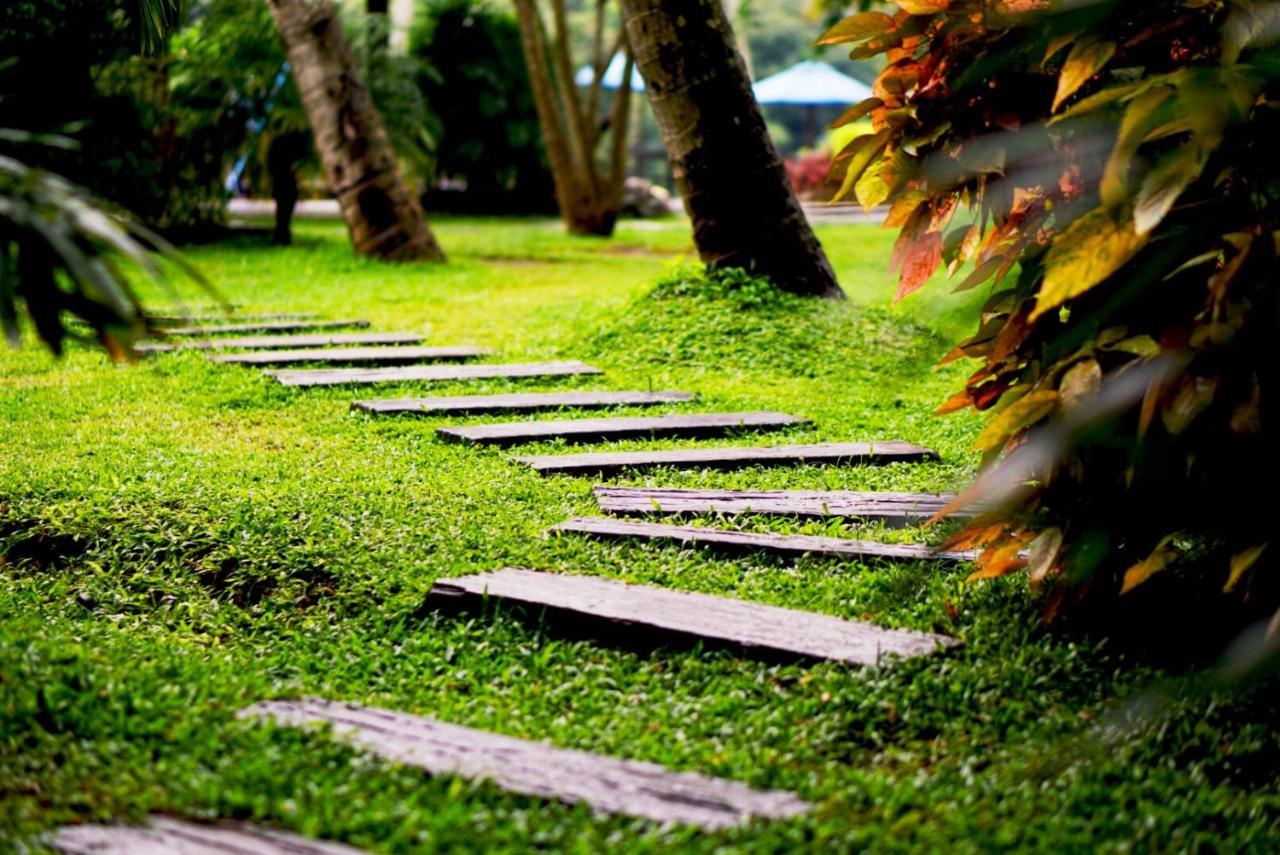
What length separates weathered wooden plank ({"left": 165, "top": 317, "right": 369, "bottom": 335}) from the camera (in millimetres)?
7121

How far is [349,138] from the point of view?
10781mm

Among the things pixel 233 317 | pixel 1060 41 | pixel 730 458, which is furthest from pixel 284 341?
pixel 1060 41

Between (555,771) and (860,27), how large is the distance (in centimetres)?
177

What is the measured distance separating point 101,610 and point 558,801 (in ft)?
5.16

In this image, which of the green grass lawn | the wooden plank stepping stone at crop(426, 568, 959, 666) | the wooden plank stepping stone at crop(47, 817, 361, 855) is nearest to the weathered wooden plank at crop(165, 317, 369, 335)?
the green grass lawn

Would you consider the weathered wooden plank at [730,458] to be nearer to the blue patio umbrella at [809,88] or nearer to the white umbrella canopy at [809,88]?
the blue patio umbrella at [809,88]

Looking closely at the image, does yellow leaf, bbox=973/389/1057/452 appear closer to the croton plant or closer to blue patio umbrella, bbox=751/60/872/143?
the croton plant

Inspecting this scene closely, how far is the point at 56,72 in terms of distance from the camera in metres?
11.2

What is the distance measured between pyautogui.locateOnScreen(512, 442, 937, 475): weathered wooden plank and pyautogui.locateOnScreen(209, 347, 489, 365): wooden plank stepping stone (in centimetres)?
205

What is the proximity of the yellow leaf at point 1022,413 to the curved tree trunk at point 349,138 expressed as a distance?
886 centimetres

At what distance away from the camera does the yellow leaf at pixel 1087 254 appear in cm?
245

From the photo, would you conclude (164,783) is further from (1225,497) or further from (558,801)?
(1225,497)

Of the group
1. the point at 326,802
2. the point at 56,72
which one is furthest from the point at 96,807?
the point at 56,72

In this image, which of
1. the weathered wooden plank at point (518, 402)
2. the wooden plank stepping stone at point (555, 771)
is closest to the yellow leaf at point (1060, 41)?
the wooden plank stepping stone at point (555, 771)
